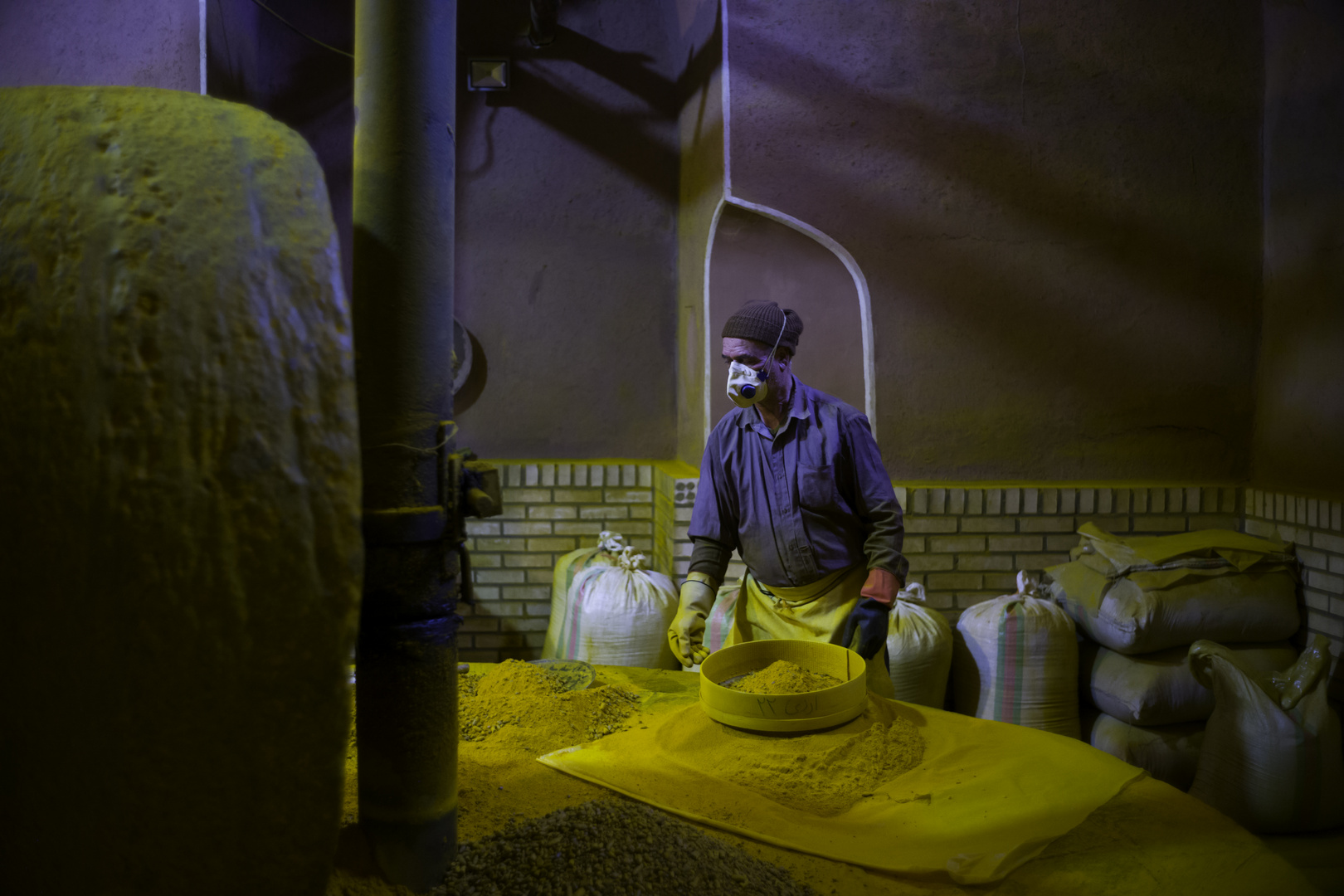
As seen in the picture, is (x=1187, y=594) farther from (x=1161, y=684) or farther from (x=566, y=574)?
(x=566, y=574)

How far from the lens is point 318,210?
2.61ft

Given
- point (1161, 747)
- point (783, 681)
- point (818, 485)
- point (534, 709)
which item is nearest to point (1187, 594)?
point (1161, 747)

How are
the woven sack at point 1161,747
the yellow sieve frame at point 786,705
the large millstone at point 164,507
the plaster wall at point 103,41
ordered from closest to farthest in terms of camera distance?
the large millstone at point 164,507, the yellow sieve frame at point 786,705, the woven sack at point 1161,747, the plaster wall at point 103,41

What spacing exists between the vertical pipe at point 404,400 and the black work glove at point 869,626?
55.2 inches

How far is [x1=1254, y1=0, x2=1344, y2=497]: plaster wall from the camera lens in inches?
125

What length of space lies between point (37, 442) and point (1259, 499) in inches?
162

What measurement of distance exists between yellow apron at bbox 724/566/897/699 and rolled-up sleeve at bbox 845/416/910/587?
0.12 meters

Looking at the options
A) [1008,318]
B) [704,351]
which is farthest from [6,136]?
[1008,318]

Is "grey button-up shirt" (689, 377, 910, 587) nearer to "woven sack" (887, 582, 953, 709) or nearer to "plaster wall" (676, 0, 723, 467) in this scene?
"woven sack" (887, 582, 953, 709)

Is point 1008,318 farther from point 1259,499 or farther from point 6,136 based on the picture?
point 6,136

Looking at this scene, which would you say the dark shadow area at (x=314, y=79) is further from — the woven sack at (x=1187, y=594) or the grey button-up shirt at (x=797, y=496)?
the woven sack at (x=1187, y=594)

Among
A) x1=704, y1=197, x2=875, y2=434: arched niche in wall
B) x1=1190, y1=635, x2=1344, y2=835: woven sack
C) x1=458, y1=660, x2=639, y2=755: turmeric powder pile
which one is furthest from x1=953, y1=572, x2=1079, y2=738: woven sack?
x1=458, y1=660, x2=639, y2=755: turmeric powder pile

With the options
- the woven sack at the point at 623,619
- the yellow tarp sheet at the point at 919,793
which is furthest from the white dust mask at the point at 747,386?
the woven sack at the point at 623,619

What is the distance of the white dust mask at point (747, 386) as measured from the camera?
2.45 meters
